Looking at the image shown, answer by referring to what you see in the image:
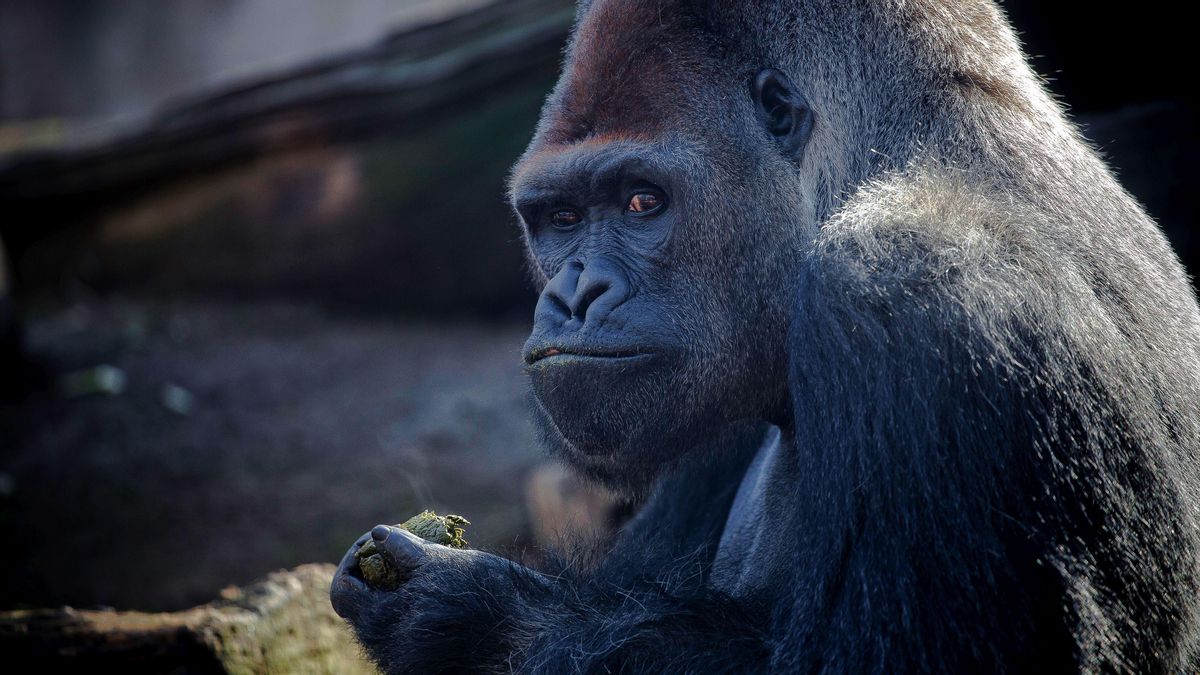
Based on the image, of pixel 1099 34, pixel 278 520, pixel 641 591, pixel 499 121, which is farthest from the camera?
pixel 499 121

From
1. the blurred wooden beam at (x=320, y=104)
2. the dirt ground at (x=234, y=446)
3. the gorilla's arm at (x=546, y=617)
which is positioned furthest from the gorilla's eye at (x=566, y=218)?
the blurred wooden beam at (x=320, y=104)

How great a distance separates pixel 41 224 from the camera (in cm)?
1048

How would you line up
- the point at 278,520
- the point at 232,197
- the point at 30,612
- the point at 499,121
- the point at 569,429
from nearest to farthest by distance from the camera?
1. the point at 569,429
2. the point at 30,612
3. the point at 278,520
4. the point at 499,121
5. the point at 232,197

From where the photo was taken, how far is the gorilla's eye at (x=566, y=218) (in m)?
3.59

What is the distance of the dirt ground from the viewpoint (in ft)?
21.6

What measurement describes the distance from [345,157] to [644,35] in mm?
6784

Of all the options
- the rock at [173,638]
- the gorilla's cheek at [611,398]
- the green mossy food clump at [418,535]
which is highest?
the gorilla's cheek at [611,398]

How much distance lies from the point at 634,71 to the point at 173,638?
8.31 ft

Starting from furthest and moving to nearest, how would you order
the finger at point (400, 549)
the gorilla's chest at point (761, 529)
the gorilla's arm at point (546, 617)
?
the gorilla's chest at point (761, 529), the finger at point (400, 549), the gorilla's arm at point (546, 617)

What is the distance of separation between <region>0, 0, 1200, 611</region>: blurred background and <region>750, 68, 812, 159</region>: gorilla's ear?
3.25 m

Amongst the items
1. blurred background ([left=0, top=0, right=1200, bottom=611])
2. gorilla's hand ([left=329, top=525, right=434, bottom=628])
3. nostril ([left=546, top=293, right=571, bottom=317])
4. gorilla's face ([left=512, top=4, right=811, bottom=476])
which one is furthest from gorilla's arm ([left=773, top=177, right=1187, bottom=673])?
blurred background ([left=0, top=0, right=1200, bottom=611])

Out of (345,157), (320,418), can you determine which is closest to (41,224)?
(345,157)

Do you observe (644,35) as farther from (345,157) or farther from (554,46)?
(345,157)

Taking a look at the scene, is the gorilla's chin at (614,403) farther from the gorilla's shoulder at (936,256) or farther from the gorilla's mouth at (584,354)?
the gorilla's shoulder at (936,256)
